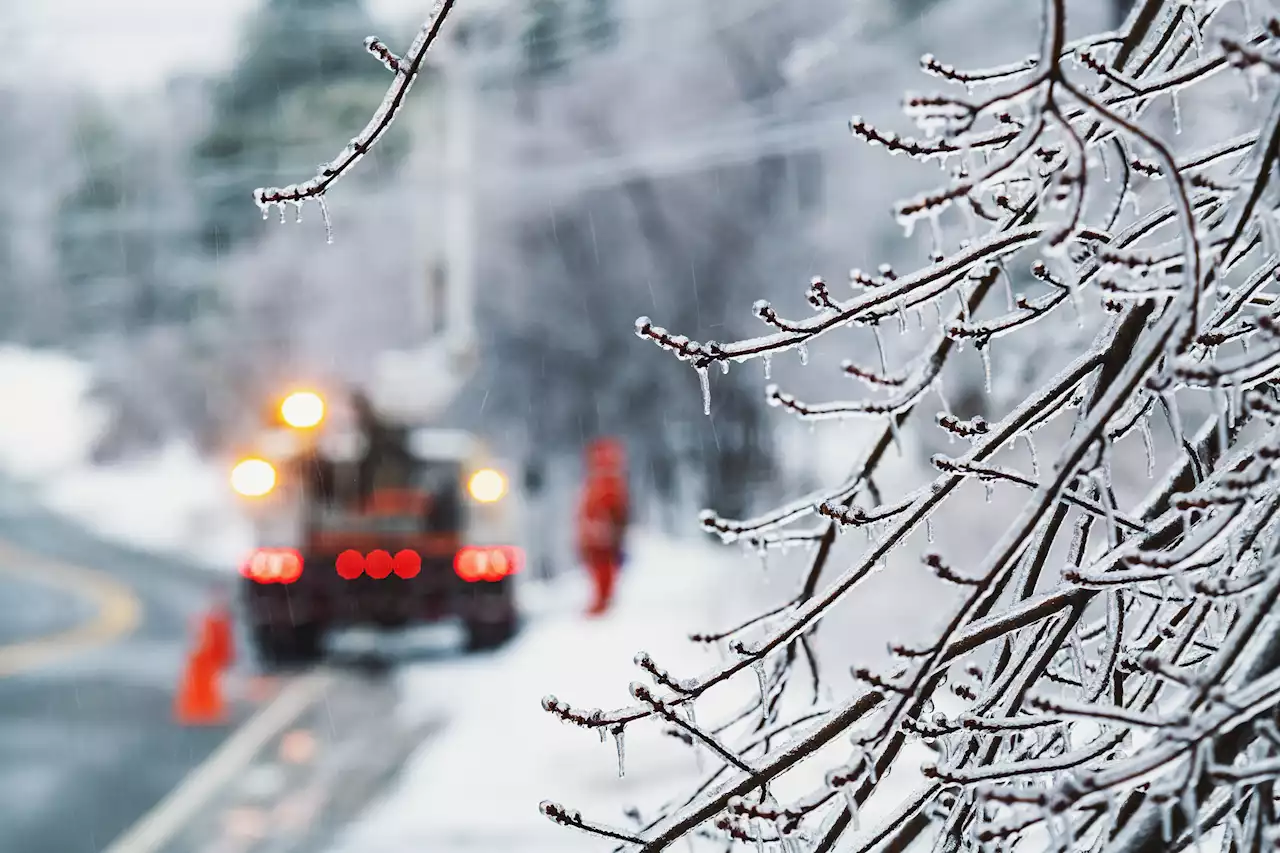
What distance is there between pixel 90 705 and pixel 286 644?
1.58 m

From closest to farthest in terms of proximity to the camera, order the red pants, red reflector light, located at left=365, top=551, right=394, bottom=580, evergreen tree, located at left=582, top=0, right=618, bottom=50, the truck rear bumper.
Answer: the truck rear bumper
red reflector light, located at left=365, top=551, right=394, bottom=580
the red pants
evergreen tree, located at left=582, top=0, right=618, bottom=50

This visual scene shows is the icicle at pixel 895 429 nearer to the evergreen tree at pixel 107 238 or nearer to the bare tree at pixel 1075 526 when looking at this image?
the bare tree at pixel 1075 526

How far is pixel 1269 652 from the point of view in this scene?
1784 millimetres

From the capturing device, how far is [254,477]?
11.7 metres

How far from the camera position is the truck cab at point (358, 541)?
452 inches

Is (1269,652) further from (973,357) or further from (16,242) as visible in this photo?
(16,242)

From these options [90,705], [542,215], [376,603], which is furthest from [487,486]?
[542,215]

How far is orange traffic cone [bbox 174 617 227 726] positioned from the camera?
32.6 ft

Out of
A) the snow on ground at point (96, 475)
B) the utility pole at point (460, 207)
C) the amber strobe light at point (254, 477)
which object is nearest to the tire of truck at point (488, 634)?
the amber strobe light at point (254, 477)

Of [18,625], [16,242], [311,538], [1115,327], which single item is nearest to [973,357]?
[311,538]

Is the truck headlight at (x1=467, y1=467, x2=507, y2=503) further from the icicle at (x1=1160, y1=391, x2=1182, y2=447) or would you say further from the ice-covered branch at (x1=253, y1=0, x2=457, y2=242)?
the icicle at (x1=1160, y1=391, x2=1182, y2=447)

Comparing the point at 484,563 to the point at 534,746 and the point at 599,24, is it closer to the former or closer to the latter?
the point at 534,746

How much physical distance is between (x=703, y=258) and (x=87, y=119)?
22488 mm

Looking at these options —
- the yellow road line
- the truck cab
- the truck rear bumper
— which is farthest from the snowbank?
the yellow road line
